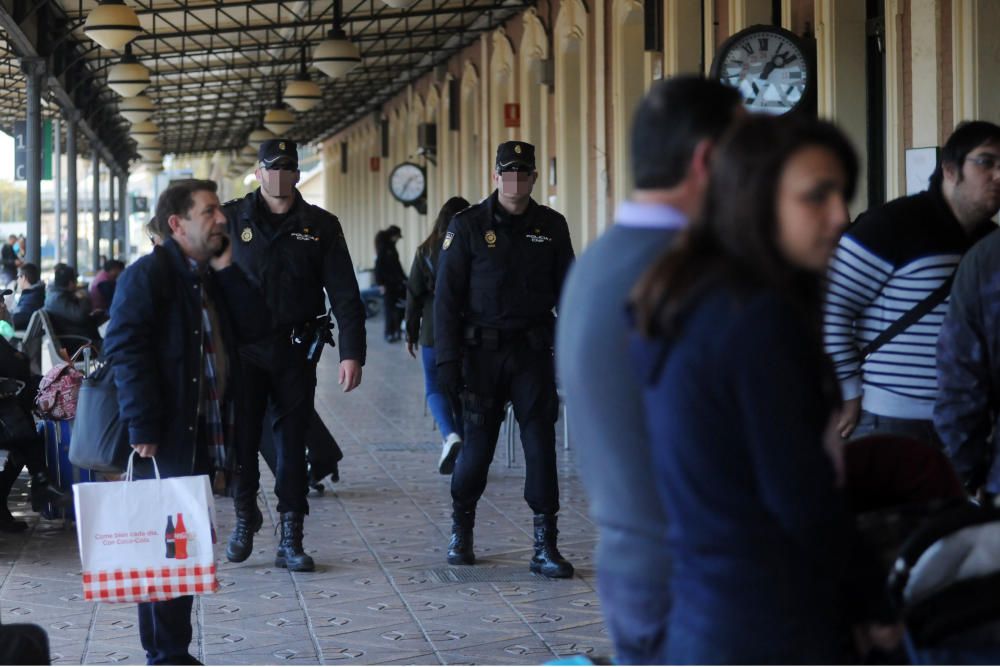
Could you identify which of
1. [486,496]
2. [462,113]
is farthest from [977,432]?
[462,113]

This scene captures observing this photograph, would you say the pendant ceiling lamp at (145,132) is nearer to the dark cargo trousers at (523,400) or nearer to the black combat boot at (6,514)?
the black combat boot at (6,514)

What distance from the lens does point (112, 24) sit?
1359 centimetres

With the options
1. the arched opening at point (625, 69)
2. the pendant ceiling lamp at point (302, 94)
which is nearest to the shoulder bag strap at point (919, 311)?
the arched opening at point (625, 69)

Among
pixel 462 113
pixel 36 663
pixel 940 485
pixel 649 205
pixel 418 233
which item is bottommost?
pixel 36 663

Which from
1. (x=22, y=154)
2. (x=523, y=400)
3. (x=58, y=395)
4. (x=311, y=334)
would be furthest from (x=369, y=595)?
(x=22, y=154)

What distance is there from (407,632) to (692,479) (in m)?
3.32

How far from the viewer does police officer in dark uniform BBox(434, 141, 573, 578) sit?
6082 millimetres

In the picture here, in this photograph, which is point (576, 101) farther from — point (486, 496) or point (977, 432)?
point (977, 432)

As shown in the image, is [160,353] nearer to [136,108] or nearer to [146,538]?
[146,538]

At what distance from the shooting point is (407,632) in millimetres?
5270

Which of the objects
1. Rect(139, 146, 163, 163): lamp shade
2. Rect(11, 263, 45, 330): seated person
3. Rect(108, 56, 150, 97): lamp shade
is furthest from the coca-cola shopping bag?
Rect(139, 146, 163, 163): lamp shade

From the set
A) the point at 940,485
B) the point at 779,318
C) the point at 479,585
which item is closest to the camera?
the point at 779,318

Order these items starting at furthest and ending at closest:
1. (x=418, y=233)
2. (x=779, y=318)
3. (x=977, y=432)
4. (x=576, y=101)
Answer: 1. (x=418, y=233)
2. (x=576, y=101)
3. (x=977, y=432)
4. (x=779, y=318)

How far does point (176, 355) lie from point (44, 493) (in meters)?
3.26
